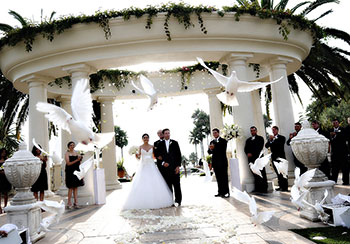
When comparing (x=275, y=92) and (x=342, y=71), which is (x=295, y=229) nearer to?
(x=275, y=92)

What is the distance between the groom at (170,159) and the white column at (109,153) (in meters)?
6.42

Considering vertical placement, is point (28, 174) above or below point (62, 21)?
below

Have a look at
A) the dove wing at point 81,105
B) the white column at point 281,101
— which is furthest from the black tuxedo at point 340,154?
the dove wing at point 81,105

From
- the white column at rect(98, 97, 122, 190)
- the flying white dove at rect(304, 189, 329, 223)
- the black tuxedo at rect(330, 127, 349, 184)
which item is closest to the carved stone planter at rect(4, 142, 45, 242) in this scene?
the flying white dove at rect(304, 189, 329, 223)

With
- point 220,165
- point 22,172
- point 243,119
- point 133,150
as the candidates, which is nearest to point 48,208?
point 22,172

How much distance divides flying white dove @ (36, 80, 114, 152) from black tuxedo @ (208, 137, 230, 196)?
12.1 ft

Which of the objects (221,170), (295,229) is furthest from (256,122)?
(295,229)

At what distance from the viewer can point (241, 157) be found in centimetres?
878

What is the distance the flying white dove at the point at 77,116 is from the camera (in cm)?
523

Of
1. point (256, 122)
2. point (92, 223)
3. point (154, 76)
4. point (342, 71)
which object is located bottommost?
point (92, 223)

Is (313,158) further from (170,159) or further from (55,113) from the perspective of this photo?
(55,113)

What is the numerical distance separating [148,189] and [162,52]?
3.79 meters

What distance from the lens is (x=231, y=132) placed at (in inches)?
338

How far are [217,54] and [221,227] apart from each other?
5.69m
